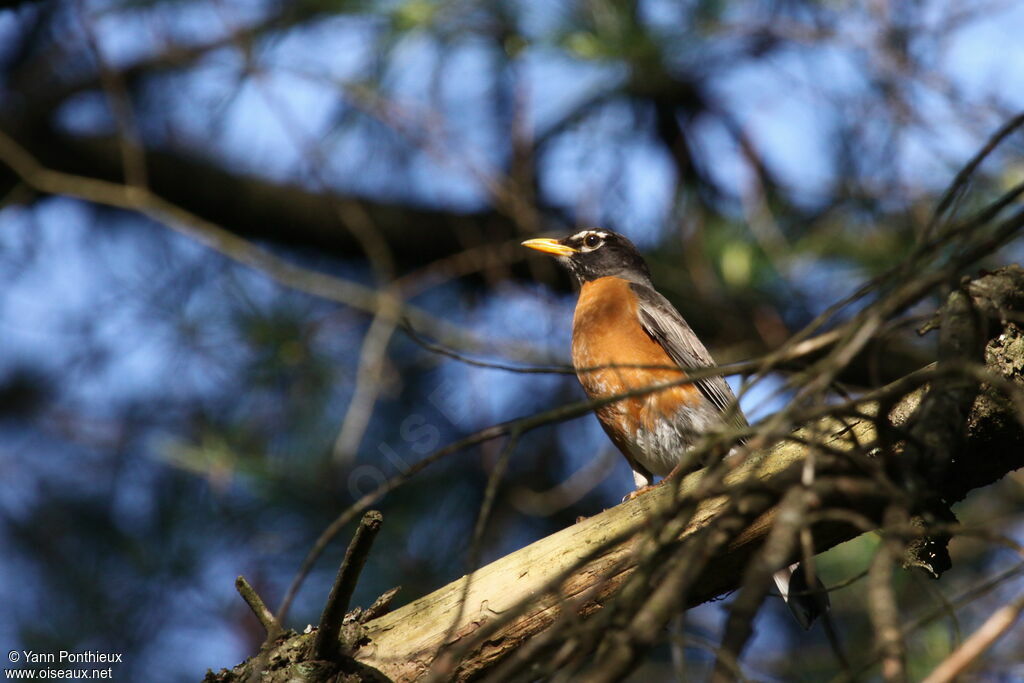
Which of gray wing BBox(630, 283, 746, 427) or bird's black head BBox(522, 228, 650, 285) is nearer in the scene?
gray wing BBox(630, 283, 746, 427)

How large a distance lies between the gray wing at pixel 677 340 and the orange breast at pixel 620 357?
3 cm

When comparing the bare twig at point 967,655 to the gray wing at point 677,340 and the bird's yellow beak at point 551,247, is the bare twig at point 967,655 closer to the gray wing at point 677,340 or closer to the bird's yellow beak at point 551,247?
the gray wing at point 677,340

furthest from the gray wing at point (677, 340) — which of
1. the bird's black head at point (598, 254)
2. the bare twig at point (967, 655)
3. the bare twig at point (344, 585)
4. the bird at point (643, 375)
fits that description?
the bare twig at point (967, 655)

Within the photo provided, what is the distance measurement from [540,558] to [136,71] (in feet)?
15.1

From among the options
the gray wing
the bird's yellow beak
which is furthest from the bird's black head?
the gray wing

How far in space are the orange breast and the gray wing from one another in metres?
0.03

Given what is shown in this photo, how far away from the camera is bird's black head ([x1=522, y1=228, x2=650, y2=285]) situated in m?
4.96

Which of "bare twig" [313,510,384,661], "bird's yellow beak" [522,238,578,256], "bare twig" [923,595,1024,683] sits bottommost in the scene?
"bare twig" [923,595,1024,683]

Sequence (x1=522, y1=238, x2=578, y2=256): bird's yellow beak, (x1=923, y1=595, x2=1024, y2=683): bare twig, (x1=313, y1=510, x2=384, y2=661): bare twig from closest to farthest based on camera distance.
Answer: (x1=923, y1=595, x2=1024, y2=683): bare twig, (x1=313, y1=510, x2=384, y2=661): bare twig, (x1=522, y1=238, x2=578, y2=256): bird's yellow beak

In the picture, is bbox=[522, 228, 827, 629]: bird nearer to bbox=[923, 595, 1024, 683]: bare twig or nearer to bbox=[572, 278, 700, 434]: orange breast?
bbox=[572, 278, 700, 434]: orange breast

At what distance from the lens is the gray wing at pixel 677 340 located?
4.11 metres

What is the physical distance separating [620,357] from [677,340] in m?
0.29

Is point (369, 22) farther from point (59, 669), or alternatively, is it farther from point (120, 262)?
point (59, 669)

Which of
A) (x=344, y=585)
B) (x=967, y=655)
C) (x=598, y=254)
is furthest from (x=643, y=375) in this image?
(x=967, y=655)
